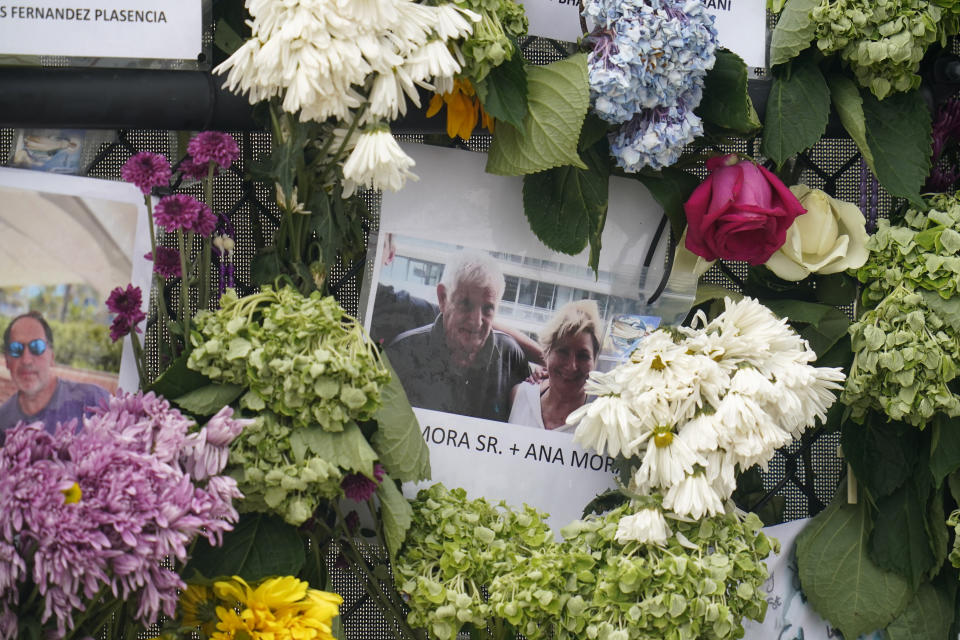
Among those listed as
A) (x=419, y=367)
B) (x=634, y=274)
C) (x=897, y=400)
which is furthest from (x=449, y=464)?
(x=897, y=400)

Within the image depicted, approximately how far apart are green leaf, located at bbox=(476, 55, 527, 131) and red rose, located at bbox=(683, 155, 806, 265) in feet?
0.44

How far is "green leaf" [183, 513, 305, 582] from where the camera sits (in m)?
0.66

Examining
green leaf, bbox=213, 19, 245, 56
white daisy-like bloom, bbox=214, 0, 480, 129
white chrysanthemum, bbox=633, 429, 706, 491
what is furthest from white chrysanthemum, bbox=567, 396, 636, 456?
green leaf, bbox=213, 19, 245, 56

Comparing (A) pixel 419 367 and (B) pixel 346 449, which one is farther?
(A) pixel 419 367

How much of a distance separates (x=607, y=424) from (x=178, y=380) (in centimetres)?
26

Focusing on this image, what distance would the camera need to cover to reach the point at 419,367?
0.75 m

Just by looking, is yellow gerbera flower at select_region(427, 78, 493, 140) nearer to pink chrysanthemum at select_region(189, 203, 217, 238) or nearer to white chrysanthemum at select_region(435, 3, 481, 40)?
white chrysanthemum at select_region(435, 3, 481, 40)

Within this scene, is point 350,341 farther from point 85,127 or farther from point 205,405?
point 85,127

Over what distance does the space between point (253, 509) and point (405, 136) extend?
0.28 m

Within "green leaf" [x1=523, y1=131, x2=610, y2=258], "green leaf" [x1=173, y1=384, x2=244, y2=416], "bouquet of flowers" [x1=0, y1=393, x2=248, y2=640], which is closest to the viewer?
"bouquet of flowers" [x1=0, y1=393, x2=248, y2=640]

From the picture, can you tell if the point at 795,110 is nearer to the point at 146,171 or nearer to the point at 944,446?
the point at 944,446

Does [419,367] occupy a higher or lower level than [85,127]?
lower

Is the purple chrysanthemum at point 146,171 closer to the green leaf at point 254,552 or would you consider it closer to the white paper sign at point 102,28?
the white paper sign at point 102,28

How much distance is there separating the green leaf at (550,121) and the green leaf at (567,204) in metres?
0.03
